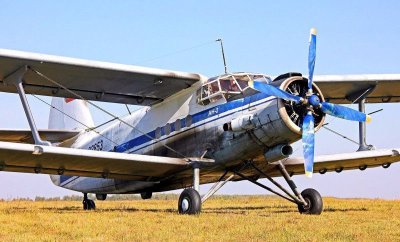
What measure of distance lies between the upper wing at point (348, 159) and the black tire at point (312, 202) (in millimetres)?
1565

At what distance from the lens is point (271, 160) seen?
47.2ft

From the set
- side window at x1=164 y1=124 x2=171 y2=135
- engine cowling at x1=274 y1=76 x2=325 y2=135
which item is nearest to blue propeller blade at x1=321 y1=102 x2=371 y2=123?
engine cowling at x1=274 y1=76 x2=325 y2=135

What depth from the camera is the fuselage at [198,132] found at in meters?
13.9

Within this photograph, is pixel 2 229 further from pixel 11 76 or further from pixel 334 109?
pixel 334 109

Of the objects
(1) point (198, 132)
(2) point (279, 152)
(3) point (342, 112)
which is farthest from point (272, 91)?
(1) point (198, 132)

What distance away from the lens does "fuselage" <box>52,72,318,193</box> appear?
1387 cm

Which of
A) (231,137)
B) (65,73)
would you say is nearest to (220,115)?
(231,137)

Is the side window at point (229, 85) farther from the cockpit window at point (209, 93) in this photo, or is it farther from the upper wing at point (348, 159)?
the upper wing at point (348, 159)

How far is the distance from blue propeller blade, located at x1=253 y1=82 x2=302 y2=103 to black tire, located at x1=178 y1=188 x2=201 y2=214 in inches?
117

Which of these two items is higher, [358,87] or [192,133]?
[358,87]

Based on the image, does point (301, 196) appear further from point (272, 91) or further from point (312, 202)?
point (272, 91)

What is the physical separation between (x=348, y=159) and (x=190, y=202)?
5826mm

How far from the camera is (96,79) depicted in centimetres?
1684

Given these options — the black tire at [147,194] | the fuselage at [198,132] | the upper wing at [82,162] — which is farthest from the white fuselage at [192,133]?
the upper wing at [82,162]
